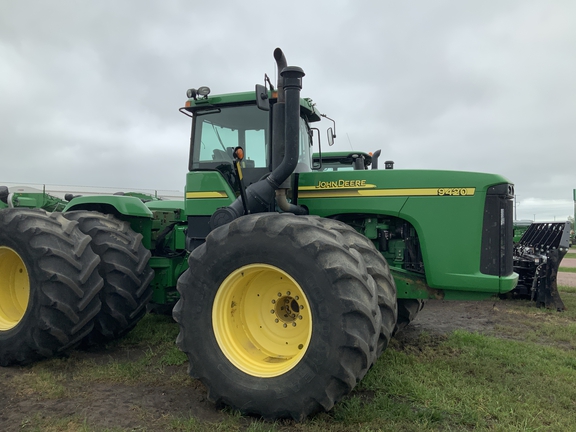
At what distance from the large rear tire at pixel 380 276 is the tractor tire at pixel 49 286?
2461 mm

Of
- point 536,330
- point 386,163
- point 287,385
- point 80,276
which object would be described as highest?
point 386,163

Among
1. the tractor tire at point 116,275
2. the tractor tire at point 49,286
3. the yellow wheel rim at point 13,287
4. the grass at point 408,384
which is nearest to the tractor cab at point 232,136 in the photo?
the tractor tire at point 116,275

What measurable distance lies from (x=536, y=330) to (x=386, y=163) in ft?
10.7

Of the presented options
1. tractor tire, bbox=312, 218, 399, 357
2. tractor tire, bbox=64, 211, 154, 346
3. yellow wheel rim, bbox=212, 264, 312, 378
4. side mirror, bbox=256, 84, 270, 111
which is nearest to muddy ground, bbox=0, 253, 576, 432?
tractor tire, bbox=64, 211, 154, 346

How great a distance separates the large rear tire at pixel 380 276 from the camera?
3.82m

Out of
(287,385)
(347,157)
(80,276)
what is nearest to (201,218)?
(80,276)

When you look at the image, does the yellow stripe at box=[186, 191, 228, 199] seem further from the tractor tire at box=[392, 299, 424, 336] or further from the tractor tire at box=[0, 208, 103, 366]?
the tractor tire at box=[392, 299, 424, 336]

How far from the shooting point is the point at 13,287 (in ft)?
17.3

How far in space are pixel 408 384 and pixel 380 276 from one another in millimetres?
997

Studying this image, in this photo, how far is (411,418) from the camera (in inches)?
136

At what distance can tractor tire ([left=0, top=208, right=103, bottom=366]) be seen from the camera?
14.7ft

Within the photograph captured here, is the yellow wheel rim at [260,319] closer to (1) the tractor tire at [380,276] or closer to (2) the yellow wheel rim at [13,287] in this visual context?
(1) the tractor tire at [380,276]

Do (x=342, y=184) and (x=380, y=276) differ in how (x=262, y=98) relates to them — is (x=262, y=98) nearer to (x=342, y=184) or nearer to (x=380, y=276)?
(x=342, y=184)

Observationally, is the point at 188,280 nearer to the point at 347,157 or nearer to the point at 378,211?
the point at 378,211
